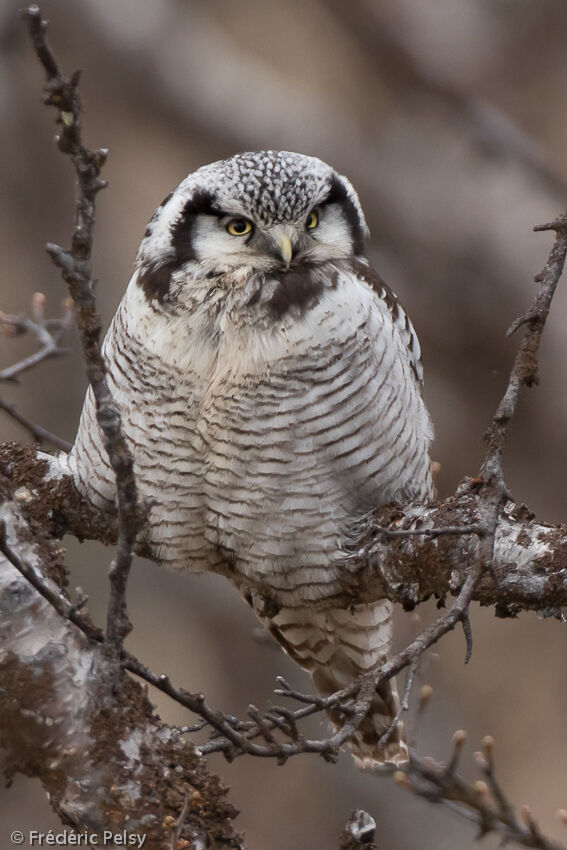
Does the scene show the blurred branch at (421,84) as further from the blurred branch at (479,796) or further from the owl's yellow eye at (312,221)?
the blurred branch at (479,796)

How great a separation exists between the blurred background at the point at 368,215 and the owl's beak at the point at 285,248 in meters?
3.14

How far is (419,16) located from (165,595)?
4038 millimetres

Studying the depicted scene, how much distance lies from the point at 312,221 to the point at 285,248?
25 centimetres

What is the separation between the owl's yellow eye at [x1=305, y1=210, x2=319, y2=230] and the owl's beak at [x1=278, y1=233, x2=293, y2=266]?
0.16 metres

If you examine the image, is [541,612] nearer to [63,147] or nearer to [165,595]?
[63,147]

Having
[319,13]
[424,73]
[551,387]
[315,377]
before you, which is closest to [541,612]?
[315,377]

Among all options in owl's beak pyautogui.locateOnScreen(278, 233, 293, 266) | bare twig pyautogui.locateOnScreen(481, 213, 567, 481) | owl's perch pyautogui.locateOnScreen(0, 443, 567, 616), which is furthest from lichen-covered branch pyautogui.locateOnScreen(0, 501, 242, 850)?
owl's beak pyautogui.locateOnScreen(278, 233, 293, 266)

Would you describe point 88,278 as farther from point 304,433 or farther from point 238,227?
point 238,227

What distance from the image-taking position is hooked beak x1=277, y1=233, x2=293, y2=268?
294 centimetres

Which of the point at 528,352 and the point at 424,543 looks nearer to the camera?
the point at 528,352

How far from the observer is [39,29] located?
4.95 feet

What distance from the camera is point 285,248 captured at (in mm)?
2951

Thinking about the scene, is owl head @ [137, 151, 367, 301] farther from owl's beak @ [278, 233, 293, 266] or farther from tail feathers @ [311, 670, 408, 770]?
tail feathers @ [311, 670, 408, 770]

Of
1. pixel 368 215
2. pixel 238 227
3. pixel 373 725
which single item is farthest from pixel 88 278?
pixel 368 215
